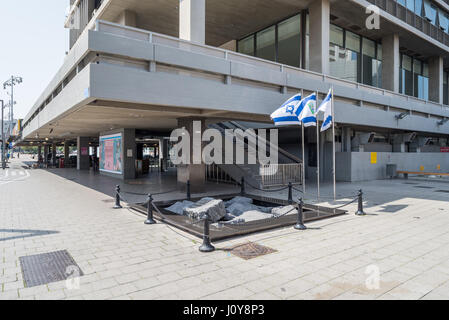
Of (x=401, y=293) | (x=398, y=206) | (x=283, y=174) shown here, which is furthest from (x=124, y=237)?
(x=283, y=174)

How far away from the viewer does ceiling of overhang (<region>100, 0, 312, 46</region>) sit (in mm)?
15609

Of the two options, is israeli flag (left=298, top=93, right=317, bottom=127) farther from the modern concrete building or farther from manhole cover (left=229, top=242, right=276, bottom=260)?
manhole cover (left=229, top=242, right=276, bottom=260)

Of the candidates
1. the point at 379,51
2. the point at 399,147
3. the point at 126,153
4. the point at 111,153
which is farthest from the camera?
the point at 399,147

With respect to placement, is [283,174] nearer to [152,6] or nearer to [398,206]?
[398,206]

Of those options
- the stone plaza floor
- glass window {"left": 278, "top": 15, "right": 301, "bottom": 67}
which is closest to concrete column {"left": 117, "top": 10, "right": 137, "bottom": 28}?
glass window {"left": 278, "top": 15, "right": 301, "bottom": 67}

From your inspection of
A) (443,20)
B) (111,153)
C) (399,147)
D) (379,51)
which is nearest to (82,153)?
(111,153)

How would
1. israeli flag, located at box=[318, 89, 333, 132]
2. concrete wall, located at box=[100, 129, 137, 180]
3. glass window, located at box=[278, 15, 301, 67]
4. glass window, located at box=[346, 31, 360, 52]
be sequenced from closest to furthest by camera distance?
israeli flag, located at box=[318, 89, 333, 132] < glass window, located at box=[278, 15, 301, 67] < concrete wall, located at box=[100, 129, 137, 180] < glass window, located at box=[346, 31, 360, 52]

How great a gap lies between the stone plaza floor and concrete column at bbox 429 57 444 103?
24.6 meters

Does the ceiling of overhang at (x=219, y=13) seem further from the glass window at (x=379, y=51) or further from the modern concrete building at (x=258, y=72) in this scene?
the glass window at (x=379, y=51)

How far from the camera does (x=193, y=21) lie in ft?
38.1

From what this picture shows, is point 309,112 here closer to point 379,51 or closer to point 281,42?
point 281,42

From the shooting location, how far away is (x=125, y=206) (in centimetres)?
1048

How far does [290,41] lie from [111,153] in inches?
611

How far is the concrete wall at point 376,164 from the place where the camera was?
19.2 meters
